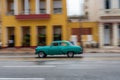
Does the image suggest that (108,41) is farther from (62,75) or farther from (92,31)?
(62,75)

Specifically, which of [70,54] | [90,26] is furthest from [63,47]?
[90,26]

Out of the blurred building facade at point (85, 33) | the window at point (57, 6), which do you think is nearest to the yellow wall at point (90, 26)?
the blurred building facade at point (85, 33)

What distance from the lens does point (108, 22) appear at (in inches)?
1718

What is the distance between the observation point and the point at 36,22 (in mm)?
44469

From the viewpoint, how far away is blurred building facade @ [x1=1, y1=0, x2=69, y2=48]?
4419 cm

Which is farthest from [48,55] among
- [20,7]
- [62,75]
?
[20,7]

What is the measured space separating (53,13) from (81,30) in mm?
3889

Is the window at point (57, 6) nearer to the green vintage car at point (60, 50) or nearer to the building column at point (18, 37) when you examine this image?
the building column at point (18, 37)

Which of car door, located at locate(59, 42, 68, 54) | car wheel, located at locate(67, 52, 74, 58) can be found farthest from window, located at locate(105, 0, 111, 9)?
car wheel, located at locate(67, 52, 74, 58)

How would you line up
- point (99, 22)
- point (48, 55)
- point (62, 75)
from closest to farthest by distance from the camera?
point (62, 75), point (48, 55), point (99, 22)

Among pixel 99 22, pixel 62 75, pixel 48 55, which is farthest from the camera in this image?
pixel 99 22

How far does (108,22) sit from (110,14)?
983 mm

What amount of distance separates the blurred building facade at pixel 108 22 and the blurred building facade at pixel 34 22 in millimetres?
4060

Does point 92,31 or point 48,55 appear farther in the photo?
point 92,31
